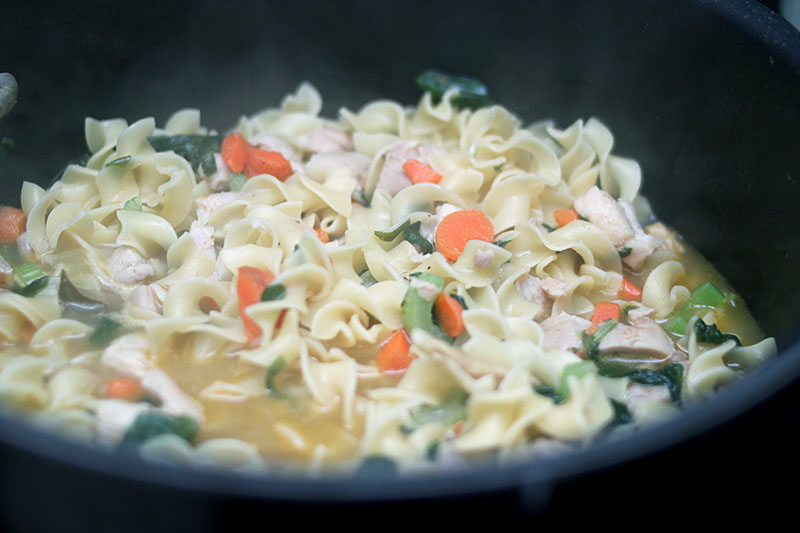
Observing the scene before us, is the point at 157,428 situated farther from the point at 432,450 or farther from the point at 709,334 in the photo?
the point at 709,334

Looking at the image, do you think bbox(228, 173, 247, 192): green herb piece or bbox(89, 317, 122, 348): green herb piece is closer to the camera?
bbox(89, 317, 122, 348): green herb piece

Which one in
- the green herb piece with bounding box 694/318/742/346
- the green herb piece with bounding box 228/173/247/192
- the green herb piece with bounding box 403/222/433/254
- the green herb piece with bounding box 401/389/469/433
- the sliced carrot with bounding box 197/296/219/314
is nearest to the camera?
the green herb piece with bounding box 401/389/469/433

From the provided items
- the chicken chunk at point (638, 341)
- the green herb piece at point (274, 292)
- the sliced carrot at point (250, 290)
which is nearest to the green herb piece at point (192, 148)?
the sliced carrot at point (250, 290)

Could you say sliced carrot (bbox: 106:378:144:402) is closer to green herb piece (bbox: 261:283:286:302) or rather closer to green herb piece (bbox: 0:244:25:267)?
green herb piece (bbox: 261:283:286:302)

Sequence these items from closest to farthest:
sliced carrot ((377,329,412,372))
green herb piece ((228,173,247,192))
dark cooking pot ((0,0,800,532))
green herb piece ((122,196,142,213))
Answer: dark cooking pot ((0,0,800,532)) < sliced carrot ((377,329,412,372)) < green herb piece ((122,196,142,213)) < green herb piece ((228,173,247,192))

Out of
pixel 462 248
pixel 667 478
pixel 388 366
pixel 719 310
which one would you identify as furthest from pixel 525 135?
pixel 667 478

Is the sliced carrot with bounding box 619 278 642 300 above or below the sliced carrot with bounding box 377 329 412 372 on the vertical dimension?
above

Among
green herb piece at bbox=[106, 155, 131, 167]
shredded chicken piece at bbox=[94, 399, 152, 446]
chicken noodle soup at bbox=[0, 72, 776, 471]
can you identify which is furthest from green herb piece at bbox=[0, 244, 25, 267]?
shredded chicken piece at bbox=[94, 399, 152, 446]
